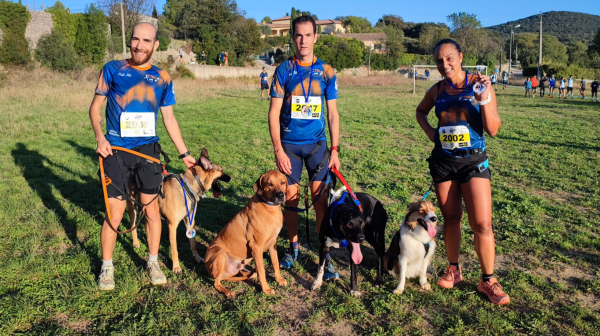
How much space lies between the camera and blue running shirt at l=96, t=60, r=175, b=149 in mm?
3400

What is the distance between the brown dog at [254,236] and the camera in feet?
11.8

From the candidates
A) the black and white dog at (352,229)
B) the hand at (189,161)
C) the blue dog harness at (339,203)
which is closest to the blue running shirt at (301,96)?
the blue dog harness at (339,203)

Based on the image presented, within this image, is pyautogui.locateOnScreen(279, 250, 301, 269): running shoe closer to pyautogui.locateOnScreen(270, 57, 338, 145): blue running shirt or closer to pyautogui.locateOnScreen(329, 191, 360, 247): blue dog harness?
pyautogui.locateOnScreen(329, 191, 360, 247): blue dog harness

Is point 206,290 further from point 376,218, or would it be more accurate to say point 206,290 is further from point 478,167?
point 478,167

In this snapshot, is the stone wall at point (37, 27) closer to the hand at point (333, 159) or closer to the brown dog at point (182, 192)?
the brown dog at point (182, 192)

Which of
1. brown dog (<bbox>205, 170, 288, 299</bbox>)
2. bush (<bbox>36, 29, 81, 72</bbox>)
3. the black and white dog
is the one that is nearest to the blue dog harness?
the black and white dog

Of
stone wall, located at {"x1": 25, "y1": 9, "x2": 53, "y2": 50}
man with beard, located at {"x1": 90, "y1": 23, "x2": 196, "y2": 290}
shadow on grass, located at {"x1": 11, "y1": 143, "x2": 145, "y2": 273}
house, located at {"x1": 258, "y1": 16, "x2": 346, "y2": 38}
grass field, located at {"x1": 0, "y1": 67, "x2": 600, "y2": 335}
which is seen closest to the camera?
grass field, located at {"x1": 0, "y1": 67, "x2": 600, "y2": 335}

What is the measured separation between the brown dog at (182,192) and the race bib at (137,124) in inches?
29.7

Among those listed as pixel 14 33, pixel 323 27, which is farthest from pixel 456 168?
pixel 323 27

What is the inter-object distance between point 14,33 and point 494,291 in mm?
34409

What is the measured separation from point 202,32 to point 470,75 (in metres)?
52.5

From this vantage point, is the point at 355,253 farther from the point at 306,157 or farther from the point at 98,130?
the point at 98,130

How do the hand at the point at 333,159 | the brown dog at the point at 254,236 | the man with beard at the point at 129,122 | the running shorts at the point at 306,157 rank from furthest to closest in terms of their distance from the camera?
the hand at the point at 333,159 < the running shorts at the point at 306,157 < the brown dog at the point at 254,236 < the man with beard at the point at 129,122

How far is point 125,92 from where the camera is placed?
134 inches
